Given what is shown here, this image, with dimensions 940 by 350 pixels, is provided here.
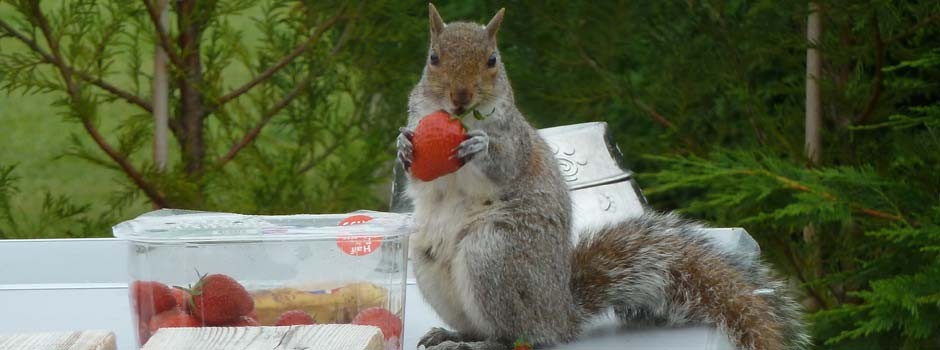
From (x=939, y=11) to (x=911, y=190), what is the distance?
448 millimetres

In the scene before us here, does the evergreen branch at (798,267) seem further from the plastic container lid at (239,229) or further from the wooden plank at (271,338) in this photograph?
the wooden plank at (271,338)

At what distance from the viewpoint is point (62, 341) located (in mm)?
1106

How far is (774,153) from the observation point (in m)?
2.96

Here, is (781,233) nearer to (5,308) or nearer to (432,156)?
(432,156)

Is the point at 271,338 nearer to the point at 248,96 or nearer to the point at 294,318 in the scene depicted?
the point at 294,318

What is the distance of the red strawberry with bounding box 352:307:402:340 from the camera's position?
1.43 m

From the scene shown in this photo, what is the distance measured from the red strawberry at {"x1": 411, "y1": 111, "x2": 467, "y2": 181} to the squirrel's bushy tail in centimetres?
27

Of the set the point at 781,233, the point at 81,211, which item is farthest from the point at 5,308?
the point at 781,233

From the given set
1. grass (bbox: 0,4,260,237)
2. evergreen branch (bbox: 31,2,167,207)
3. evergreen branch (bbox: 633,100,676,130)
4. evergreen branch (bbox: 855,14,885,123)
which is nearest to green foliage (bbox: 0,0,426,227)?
evergreen branch (bbox: 31,2,167,207)

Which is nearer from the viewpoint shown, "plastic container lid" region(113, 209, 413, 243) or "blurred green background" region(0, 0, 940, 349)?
"plastic container lid" region(113, 209, 413, 243)

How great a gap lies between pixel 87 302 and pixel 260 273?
0.48 metres

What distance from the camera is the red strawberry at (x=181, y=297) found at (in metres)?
1.41

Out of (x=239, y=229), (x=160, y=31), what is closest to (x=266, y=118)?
(x=160, y=31)

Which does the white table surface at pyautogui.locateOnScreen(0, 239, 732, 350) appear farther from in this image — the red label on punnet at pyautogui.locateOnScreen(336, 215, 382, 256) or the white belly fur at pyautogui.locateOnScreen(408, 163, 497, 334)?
the red label on punnet at pyautogui.locateOnScreen(336, 215, 382, 256)
